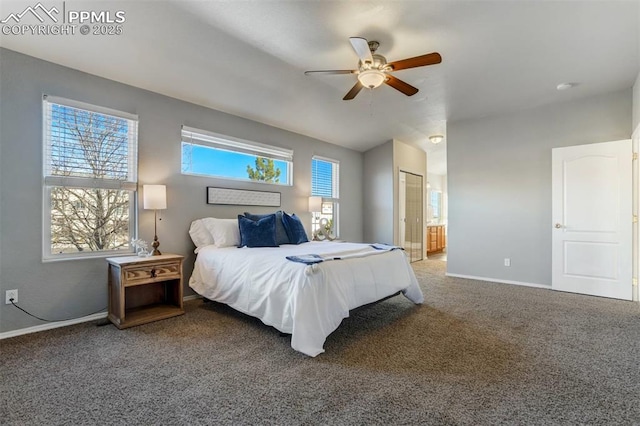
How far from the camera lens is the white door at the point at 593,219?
12.8ft

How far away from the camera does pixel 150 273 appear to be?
3.09 metres

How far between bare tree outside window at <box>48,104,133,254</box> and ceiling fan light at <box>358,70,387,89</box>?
267 centimetres

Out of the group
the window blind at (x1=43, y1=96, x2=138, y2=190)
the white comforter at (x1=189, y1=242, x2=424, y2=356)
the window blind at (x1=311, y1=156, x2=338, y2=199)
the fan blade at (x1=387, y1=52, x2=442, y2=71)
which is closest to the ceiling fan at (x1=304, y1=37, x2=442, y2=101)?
the fan blade at (x1=387, y1=52, x2=442, y2=71)

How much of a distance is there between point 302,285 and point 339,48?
98.7 inches

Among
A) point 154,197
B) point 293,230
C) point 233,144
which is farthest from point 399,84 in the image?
point 154,197

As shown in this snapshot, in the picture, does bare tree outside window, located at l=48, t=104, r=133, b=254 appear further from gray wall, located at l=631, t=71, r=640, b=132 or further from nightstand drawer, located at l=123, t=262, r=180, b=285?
gray wall, located at l=631, t=71, r=640, b=132

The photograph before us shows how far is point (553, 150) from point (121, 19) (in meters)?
5.43

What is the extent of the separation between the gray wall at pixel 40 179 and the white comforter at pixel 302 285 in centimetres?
80

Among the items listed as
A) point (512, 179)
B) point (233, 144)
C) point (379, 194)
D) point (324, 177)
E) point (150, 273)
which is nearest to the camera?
point (150, 273)

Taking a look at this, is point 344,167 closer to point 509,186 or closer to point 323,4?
point 509,186

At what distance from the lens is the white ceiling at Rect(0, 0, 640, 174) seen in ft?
8.67

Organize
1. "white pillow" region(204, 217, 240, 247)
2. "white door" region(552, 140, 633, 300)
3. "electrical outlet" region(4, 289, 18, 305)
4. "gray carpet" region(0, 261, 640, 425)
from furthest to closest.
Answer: "white door" region(552, 140, 633, 300) < "white pillow" region(204, 217, 240, 247) < "electrical outlet" region(4, 289, 18, 305) < "gray carpet" region(0, 261, 640, 425)

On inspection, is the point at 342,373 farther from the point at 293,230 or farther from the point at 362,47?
the point at 362,47

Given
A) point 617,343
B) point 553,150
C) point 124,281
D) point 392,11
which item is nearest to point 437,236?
point 553,150
